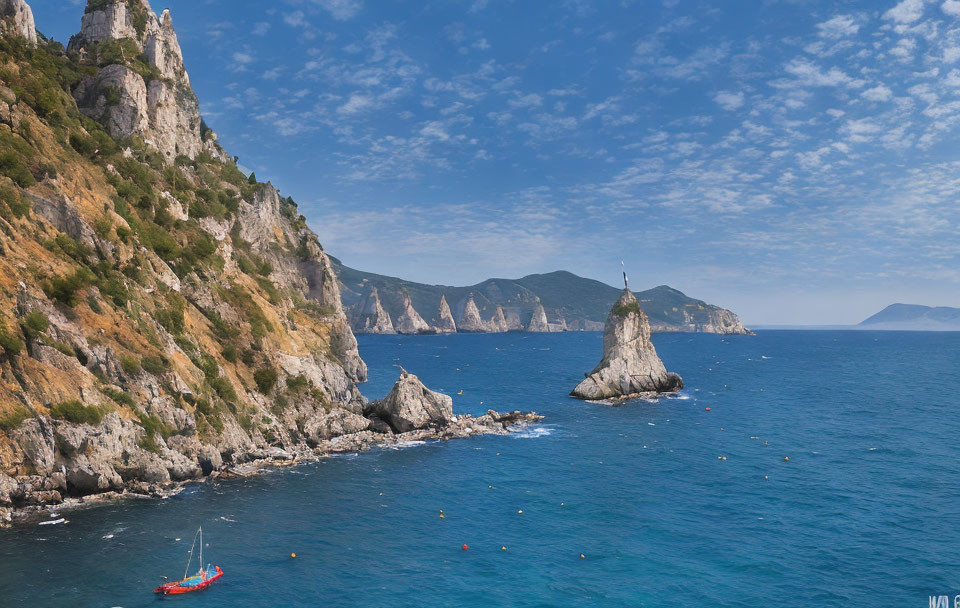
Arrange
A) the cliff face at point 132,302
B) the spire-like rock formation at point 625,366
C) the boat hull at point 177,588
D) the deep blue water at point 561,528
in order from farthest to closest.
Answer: the spire-like rock formation at point 625,366
the cliff face at point 132,302
the deep blue water at point 561,528
the boat hull at point 177,588

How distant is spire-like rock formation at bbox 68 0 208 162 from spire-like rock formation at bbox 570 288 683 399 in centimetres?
8203

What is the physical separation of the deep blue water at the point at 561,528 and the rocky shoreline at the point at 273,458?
6.40ft

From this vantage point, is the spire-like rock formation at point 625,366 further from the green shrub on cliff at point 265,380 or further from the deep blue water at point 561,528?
the green shrub on cliff at point 265,380

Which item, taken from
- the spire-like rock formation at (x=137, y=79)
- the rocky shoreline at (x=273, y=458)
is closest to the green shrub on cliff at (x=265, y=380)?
the rocky shoreline at (x=273, y=458)

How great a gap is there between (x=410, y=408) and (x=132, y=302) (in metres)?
37.8

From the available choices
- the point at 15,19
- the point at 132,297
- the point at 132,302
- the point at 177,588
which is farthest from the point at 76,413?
the point at 15,19

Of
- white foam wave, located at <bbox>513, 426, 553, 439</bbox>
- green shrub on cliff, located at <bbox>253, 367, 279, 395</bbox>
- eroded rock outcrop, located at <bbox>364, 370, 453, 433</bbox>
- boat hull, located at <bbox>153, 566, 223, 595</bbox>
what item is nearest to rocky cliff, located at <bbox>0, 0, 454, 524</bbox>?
green shrub on cliff, located at <bbox>253, 367, 279, 395</bbox>

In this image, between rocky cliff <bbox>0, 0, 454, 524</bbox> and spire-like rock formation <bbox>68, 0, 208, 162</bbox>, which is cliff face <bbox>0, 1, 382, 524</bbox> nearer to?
rocky cliff <bbox>0, 0, 454, 524</bbox>

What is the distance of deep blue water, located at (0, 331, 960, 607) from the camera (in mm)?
36250

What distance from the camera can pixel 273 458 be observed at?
63.9 m

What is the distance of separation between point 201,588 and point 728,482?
5022 cm

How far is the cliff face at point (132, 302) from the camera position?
48531 millimetres

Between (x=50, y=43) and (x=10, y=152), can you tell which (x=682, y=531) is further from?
(x=50, y=43)

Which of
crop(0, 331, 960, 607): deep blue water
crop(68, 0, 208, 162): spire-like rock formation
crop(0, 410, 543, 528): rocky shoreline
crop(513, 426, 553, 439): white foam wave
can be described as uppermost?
crop(68, 0, 208, 162): spire-like rock formation
